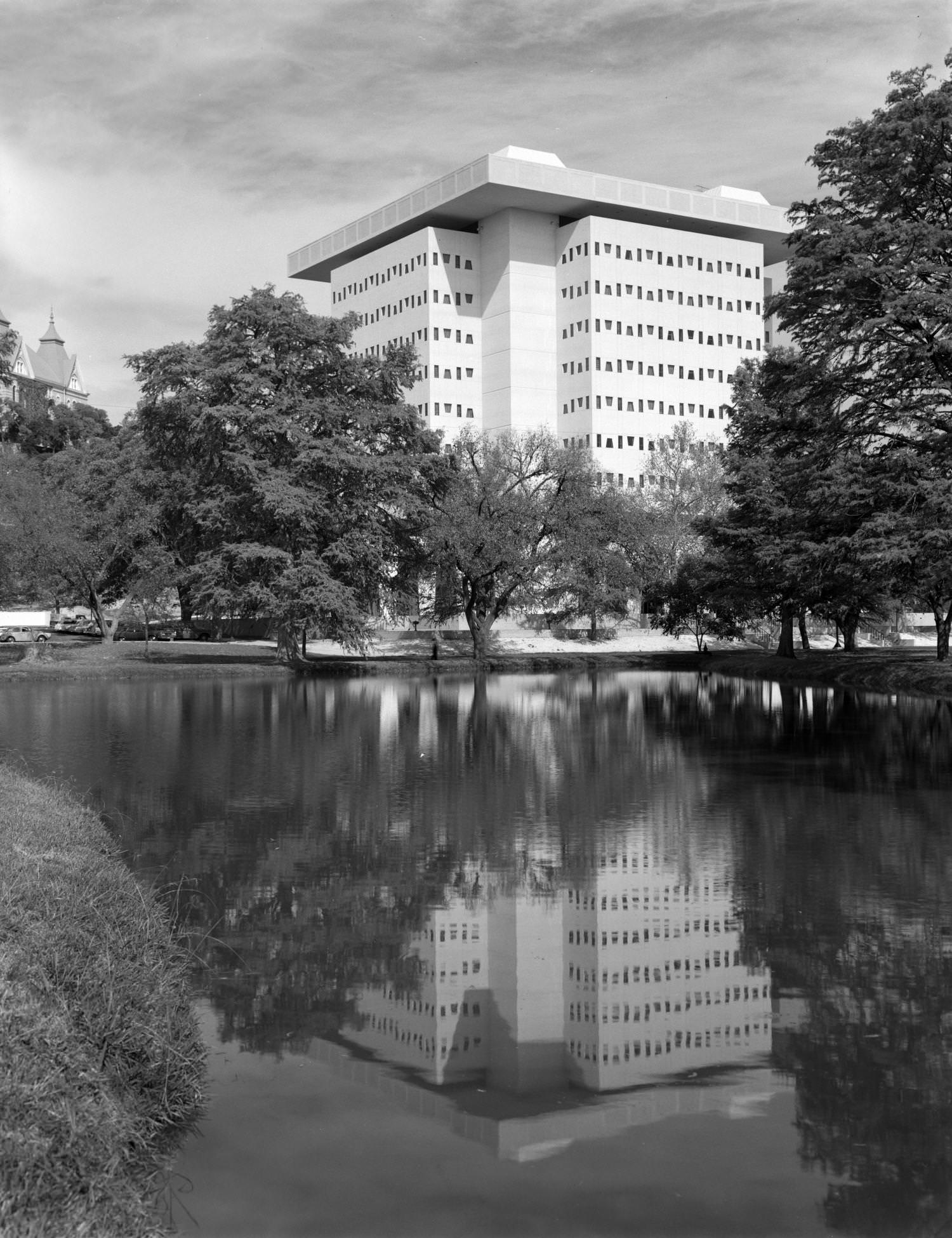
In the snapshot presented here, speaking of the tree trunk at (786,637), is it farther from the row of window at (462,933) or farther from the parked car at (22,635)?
the row of window at (462,933)

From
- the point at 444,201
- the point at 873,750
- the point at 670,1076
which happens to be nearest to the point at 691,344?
the point at 444,201

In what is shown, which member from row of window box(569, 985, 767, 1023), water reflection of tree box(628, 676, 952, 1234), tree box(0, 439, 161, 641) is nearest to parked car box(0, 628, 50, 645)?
tree box(0, 439, 161, 641)

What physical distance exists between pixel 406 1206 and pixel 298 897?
19.8 ft

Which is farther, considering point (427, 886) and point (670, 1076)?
point (427, 886)

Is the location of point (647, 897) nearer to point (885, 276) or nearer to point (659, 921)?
point (659, 921)

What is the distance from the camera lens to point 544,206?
122 metres

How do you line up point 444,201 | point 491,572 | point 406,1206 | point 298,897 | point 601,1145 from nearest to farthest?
point 406,1206
point 601,1145
point 298,897
point 491,572
point 444,201

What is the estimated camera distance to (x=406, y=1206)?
5762mm

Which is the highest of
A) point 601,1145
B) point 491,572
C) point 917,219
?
point 917,219

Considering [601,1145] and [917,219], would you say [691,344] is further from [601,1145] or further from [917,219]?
[601,1145]

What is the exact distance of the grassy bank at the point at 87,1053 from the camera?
16.9 ft

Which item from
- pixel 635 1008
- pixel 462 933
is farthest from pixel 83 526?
pixel 635 1008

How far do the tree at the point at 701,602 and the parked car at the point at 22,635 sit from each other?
38.8 metres

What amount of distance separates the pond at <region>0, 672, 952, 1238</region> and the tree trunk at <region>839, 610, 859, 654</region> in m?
44.0
